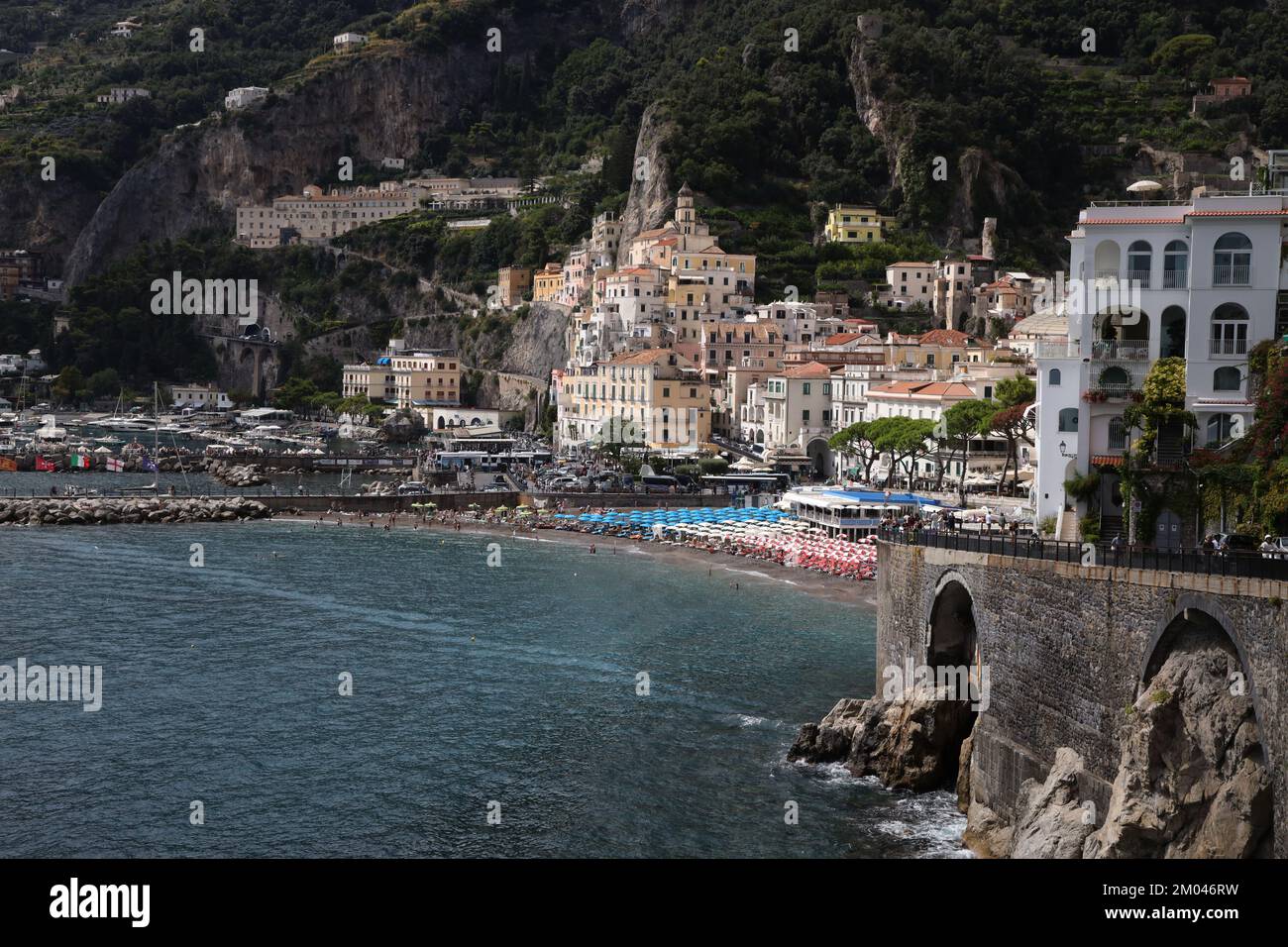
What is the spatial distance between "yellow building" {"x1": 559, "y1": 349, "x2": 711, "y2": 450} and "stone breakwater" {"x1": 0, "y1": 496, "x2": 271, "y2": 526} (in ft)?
76.8

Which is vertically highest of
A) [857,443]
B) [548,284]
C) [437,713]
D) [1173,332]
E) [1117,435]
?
[548,284]

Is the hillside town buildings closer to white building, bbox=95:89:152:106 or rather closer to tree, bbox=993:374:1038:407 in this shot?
tree, bbox=993:374:1038:407

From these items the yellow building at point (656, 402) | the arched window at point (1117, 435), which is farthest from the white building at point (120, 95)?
the arched window at point (1117, 435)

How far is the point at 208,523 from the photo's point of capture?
7062 cm

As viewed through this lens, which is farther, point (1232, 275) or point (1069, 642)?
point (1232, 275)

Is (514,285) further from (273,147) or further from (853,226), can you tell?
(273,147)

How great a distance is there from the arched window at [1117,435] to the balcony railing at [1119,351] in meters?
1.34

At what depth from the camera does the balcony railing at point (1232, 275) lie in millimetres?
28172

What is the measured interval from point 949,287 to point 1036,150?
73.8ft

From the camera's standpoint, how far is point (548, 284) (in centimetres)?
12056

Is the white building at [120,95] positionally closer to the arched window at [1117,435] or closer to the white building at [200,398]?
the white building at [200,398]

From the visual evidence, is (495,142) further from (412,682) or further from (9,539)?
(412,682)

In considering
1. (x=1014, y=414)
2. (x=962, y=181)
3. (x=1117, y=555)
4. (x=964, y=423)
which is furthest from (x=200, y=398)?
(x=1117, y=555)

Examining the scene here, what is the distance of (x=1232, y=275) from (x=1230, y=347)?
1406mm
